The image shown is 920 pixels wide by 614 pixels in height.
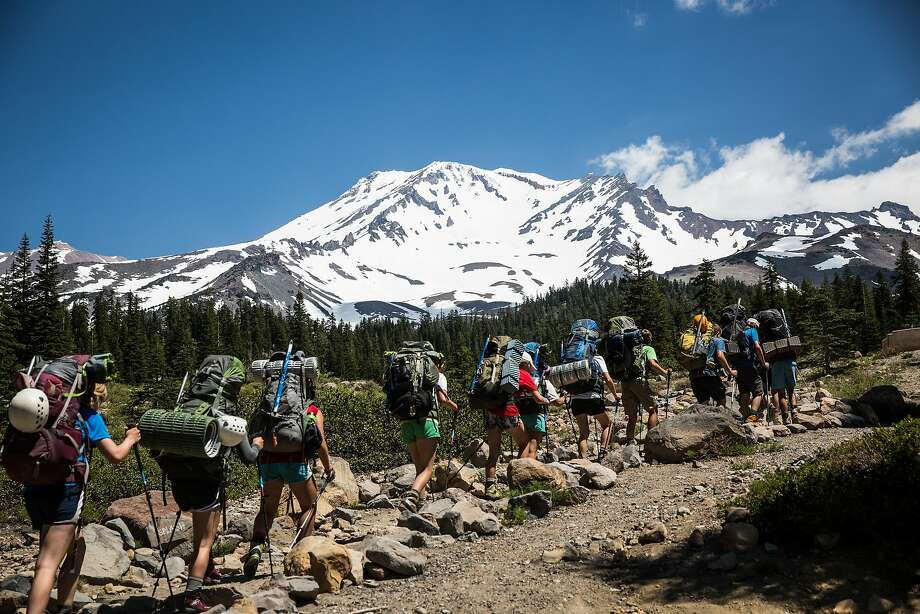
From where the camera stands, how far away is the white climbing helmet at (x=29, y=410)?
12.0ft

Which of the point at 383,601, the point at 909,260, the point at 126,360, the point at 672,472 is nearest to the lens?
the point at 383,601

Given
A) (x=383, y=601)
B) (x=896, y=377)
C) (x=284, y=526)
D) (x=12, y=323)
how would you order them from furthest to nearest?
(x=12, y=323) < (x=896, y=377) < (x=284, y=526) < (x=383, y=601)

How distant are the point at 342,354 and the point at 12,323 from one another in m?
64.0

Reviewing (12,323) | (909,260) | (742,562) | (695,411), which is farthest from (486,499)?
(909,260)

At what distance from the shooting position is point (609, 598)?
406 cm

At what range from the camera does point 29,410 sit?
3699mm

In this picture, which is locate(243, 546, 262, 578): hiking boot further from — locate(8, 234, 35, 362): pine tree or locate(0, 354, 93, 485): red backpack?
locate(8, 234, 35, 362): pine tree

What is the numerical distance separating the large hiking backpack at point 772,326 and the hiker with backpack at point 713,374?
0.99 metres

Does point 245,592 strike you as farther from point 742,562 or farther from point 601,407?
point 601,407

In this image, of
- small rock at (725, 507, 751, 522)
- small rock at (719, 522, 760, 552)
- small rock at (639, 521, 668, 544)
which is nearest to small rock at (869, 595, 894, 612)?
small rock at (719, 522, 760, 552)

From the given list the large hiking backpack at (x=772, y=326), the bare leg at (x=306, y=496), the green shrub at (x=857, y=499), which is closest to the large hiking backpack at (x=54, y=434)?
the bare leg at (x=306, y=496)

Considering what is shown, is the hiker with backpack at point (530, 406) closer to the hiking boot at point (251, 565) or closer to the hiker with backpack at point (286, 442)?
the hiker with backpack at point (286, 442)

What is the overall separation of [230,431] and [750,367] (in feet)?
31.1

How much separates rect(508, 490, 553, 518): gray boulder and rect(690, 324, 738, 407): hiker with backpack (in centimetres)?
499
